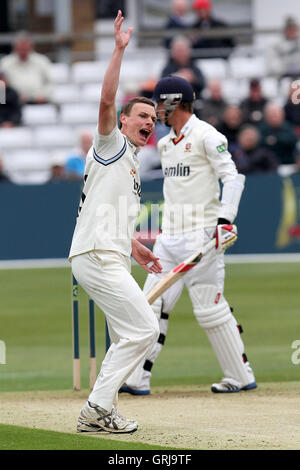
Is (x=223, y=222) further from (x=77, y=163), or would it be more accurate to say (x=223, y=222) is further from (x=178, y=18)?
(x=178, y=18)

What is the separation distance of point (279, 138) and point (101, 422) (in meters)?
13.1

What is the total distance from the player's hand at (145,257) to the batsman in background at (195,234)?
1165mm

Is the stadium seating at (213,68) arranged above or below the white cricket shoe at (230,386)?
above

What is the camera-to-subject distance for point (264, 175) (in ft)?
59.5

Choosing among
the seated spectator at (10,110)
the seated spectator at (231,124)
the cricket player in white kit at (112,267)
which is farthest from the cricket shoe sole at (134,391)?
the seated spectator at (10,110)

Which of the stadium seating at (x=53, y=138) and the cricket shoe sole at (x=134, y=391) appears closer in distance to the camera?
the cricket shoe sole at (x=134, y=391)

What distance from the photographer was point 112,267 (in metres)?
7.09

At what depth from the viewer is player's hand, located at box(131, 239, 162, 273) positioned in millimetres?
7707

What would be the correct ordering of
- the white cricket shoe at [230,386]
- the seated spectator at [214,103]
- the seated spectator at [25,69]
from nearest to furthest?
1. the white cricket shoe at [230,386]
2. the seated spectator at [214,103]
3. the seated spectator at [25,69]

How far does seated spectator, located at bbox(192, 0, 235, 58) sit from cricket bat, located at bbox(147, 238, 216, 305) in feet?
48.0

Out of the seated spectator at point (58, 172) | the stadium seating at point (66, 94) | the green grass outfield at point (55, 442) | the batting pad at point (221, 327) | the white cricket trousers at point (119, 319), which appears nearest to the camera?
the green grass outfield at point (55, 442)

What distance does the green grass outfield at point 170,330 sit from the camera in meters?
10.5

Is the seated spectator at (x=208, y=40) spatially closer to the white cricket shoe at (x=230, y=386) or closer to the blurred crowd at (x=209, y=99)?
the blurred crowd at (x=209, y=99)

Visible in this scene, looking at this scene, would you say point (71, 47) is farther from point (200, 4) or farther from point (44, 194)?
point (44, 194)
